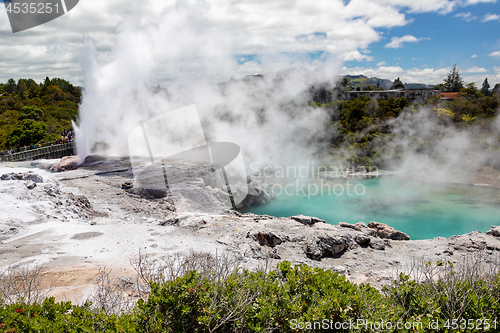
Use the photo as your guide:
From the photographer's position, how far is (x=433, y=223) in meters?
15.3

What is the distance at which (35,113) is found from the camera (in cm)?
4259

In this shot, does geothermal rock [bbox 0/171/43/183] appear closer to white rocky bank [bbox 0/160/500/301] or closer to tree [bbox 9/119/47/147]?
white rocky bank [bbox 0/160/500/301]

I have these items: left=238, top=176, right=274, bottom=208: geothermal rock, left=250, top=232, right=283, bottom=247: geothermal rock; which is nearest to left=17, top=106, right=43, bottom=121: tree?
left=238, top=176, right=274, bottom=208: geothermal rock

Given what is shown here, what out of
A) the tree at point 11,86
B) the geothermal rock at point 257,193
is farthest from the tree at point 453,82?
the tree at point 11,86

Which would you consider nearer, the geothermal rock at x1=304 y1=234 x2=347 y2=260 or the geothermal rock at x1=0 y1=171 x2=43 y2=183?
the geothermal rock at x1=304 y1=234 x2=347 y2=260

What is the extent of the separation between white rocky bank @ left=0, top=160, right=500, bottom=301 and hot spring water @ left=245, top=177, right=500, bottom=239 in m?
3.98

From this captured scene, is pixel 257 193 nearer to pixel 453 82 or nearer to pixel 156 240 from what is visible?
pixel 156 240

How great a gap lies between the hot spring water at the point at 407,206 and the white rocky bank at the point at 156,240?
398 cm

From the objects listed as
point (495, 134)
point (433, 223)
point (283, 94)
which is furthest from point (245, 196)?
point (495, 134)

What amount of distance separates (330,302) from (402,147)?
92.9ft

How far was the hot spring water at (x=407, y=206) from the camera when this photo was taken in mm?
15138

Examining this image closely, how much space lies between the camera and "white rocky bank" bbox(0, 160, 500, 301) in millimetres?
7316

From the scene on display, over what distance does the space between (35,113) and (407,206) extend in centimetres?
4517

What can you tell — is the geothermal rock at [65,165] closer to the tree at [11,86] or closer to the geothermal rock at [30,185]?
the geothermal rock at [30,185]
